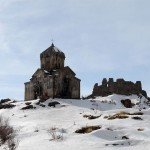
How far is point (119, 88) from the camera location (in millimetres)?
64562

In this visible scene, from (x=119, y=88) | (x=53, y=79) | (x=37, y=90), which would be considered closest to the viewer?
(x=53, y=79)

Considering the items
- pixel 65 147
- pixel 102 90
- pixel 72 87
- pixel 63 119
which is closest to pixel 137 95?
pixel 102 90

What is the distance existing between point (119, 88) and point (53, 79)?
1524 cm

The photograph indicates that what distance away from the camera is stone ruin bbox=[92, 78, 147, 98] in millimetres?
64438

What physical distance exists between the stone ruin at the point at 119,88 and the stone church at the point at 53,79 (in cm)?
1048

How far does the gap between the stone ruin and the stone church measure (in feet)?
34.4

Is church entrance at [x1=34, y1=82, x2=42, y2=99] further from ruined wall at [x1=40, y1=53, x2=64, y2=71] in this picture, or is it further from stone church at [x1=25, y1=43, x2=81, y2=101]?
ruined wall at [x1=40, y1=53, x2=64, y2=71]

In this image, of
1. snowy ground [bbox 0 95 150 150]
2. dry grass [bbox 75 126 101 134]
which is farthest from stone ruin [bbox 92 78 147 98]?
dry grass [bbox 75 126 101 134]

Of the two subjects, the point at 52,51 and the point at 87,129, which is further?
the point at 52,51

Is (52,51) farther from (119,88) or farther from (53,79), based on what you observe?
(119,88)

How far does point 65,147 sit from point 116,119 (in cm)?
944

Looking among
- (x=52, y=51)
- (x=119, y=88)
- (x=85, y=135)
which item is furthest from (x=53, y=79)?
(x=85, y=135)

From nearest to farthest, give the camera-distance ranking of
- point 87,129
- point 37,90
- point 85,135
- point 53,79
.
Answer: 1. point 85,135
2. point 87,129
3. point 53,79
4. point 37,90

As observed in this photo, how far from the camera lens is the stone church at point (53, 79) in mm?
53188
